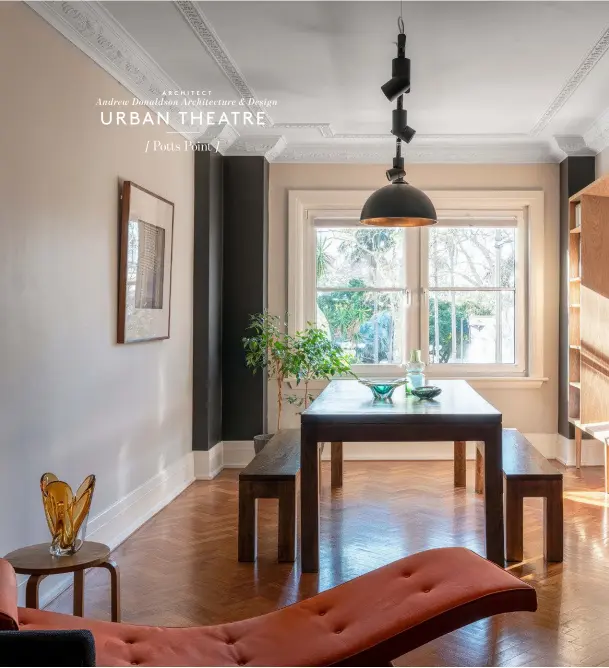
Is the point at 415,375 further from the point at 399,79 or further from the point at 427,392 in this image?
the point at 399,79

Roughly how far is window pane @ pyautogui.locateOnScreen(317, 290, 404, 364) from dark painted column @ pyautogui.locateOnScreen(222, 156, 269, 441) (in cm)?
79

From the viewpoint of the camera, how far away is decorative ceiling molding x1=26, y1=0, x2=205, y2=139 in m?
3.57

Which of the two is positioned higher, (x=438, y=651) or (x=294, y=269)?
(x=294, y=269)

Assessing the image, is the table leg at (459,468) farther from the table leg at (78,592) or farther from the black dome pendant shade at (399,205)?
the table leg at (78,592)

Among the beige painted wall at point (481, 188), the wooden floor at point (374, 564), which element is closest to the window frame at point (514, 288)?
the beige painted wall at point (481, 188)

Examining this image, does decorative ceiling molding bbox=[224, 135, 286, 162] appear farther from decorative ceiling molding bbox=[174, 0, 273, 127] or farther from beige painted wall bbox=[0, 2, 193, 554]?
beige painted wall bbox=[0, 2, 193, 554]

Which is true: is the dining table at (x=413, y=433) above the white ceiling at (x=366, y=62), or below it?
below

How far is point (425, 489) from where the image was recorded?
5.68 m

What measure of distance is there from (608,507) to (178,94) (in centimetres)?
432

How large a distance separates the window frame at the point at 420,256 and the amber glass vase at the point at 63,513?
430 cm

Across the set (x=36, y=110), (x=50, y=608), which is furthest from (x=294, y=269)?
(x=50, y=608)

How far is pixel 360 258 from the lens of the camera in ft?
23.1

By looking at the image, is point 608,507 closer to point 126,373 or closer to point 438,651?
point 438,651

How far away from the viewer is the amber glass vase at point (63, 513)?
2695mm
